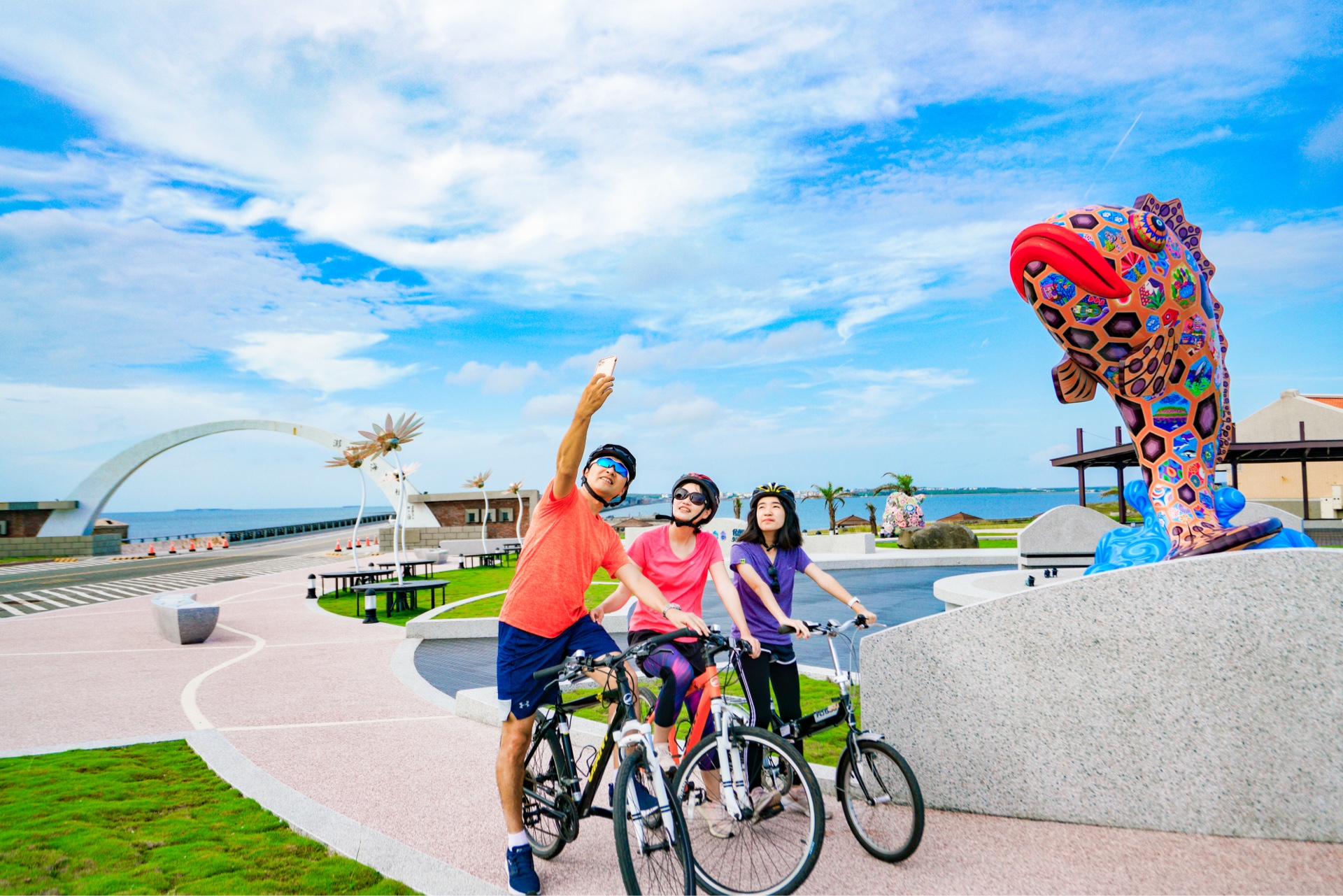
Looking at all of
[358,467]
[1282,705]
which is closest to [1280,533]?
[1282,705]

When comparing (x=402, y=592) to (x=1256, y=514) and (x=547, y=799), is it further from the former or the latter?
(x=1256, y=514)

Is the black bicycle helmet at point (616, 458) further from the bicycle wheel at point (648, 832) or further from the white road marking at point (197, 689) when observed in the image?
the white road marking at point (197, 689)

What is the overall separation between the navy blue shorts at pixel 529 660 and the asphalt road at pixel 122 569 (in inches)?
941

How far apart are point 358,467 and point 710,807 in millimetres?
19468

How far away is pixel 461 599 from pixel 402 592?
125cm

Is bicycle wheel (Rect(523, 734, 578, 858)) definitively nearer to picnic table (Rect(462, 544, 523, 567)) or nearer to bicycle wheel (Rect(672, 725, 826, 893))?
bicycle wheel (Rect(672, 725, 826, 893))

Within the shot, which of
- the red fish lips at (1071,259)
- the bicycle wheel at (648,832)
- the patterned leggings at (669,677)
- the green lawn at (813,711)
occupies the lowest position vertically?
the green lawn at (813,711)

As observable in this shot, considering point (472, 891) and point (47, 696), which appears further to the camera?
point (47, 696)

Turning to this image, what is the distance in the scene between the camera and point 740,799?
3182 millimetres

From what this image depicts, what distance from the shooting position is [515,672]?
357cm

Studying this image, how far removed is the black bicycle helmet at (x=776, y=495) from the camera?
4.41 metres

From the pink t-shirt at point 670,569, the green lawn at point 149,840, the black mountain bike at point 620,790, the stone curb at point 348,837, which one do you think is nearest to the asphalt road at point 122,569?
the green lawn at point 149,840

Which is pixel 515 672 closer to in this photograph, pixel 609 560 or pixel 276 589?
pixel 609 560

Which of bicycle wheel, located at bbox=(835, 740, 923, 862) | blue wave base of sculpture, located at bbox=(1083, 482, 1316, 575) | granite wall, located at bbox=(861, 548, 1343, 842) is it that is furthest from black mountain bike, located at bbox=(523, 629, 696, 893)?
blue wave base of sculpture, located at bbox=(1083, 482, 1316, 575)
